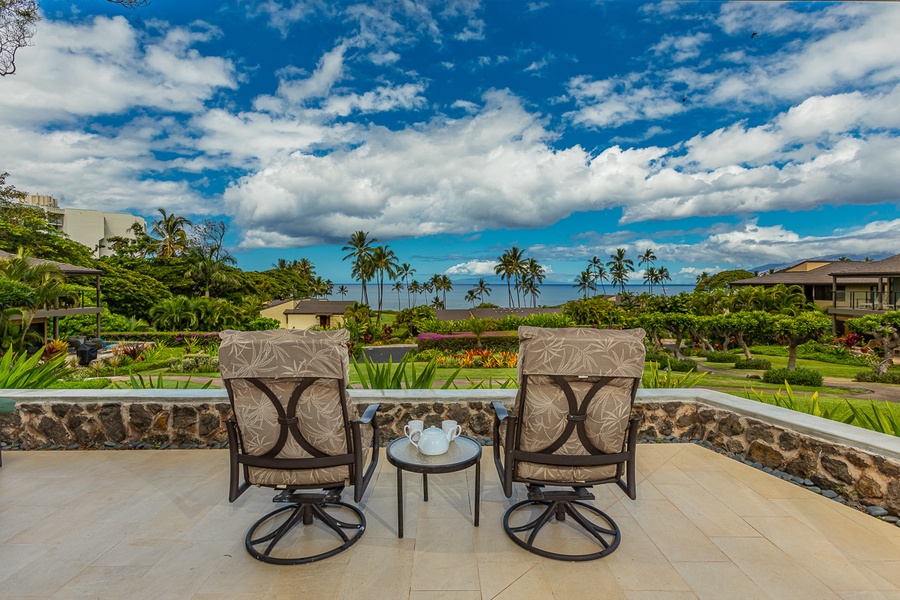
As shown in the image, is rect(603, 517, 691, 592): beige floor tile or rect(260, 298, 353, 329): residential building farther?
rect(260, 298, 353, 329): residential building

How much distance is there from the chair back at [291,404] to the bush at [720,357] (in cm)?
2689

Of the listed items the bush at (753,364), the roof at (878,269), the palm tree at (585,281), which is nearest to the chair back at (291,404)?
the bush at (753,364)

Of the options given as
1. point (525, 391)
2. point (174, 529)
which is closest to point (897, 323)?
point (525, 391)

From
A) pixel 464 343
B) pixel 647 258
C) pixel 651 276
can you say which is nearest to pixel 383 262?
pixel 464 343

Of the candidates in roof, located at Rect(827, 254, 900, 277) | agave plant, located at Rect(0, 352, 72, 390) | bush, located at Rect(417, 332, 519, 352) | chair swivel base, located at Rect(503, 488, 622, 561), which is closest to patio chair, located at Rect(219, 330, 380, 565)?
chair swivel base, located at Rect(503, 488, 622, 561)

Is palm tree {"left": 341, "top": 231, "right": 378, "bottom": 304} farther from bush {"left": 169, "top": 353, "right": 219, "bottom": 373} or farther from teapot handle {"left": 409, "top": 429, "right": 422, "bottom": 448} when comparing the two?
teapot handle {"left": 409, "top": 429, "right": 422, "bottom": 448}

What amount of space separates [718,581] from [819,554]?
0.68 meters

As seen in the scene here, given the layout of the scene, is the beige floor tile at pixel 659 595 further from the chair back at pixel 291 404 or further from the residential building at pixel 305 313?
the residential building at pixel 305 313

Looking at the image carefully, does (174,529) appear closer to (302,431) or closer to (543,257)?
(302,431)

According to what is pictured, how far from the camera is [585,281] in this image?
78875mm

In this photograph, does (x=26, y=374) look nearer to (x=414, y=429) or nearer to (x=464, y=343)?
(x=414, y=429)

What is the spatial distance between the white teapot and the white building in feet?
219

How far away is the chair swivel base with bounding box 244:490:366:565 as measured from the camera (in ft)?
7.26

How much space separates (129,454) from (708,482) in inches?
180
